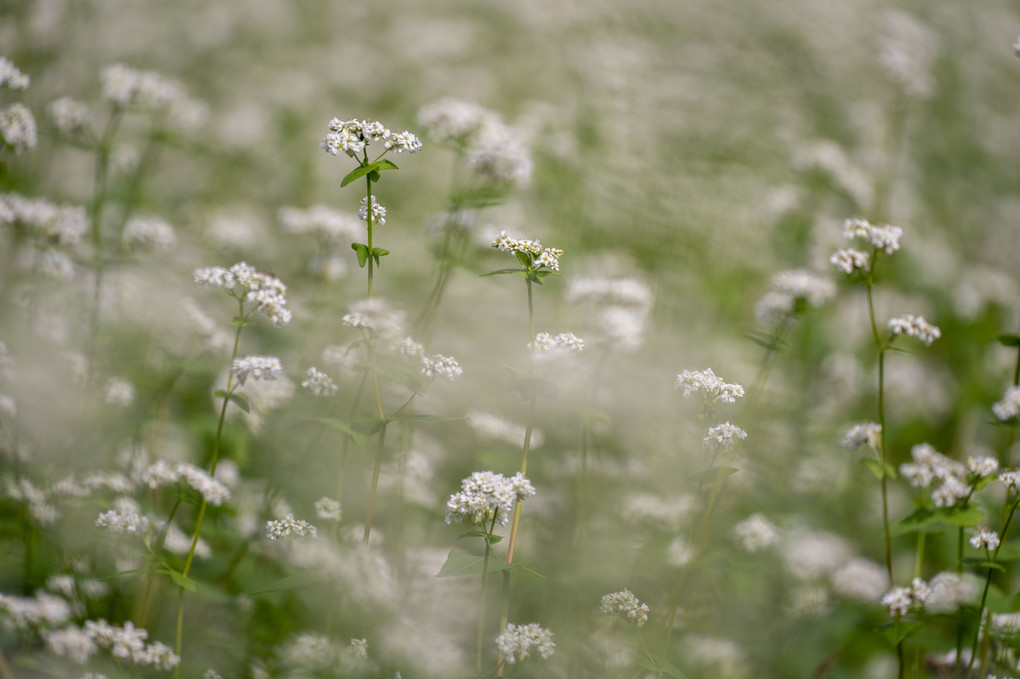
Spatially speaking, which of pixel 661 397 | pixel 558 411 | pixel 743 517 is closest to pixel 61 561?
pixel 558 411

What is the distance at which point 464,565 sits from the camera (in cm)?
148

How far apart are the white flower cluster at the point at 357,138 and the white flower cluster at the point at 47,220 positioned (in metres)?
1.27

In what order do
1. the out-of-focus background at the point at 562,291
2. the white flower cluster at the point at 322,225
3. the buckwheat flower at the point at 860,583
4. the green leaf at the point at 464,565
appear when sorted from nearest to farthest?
the green leaf at the point at 464,565
the out-of-focus background at the point at 562,291
the buckwheat flower at the point at 860,583
the white flower cluster at the point at 322,225

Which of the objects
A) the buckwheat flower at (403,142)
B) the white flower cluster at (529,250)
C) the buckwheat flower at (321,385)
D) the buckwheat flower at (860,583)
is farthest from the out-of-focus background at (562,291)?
the buckwheat flower at (403,142)

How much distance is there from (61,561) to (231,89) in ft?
16.3

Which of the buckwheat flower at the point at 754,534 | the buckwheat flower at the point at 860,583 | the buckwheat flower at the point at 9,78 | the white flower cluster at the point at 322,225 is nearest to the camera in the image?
the buckwheat flower at the point at 9,78

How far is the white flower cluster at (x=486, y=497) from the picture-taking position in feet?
4.97

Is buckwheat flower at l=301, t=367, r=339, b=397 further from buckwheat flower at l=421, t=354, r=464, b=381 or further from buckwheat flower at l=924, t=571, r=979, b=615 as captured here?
buckwheat flower at l=924, t=571, r=979, b=615

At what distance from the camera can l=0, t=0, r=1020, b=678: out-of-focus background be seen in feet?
7.11

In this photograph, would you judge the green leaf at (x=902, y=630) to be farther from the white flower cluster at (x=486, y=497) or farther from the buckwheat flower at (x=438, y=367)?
the buckwheat flower at (x=438, y=367)

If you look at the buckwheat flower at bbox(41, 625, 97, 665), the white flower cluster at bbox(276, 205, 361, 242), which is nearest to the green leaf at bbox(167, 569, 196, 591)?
the buckwheat flower at bbox(41, 625, 97, 665)

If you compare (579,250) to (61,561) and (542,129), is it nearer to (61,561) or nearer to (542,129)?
(542,129)

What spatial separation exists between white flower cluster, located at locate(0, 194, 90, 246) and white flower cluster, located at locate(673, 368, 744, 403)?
6.86ft

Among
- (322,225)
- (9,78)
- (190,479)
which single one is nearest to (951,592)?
(190,479)
